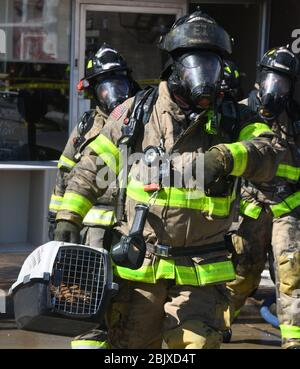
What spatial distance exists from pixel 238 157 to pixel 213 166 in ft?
0.43

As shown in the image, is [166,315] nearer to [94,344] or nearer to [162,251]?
[162,251]

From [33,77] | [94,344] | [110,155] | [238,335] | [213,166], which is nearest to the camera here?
[213,166]

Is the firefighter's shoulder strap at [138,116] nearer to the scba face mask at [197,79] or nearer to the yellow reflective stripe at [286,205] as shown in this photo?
the scba face mask at [197,79]

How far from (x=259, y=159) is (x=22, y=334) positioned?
2.96 m

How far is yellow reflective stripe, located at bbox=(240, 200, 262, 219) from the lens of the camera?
5922mm

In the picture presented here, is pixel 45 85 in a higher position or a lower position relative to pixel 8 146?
higher

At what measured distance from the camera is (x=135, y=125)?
3945 millimetres

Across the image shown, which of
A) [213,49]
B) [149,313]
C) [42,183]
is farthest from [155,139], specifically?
[42,183]

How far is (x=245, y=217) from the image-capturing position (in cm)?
598

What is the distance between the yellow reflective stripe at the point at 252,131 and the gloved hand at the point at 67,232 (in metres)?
0.86

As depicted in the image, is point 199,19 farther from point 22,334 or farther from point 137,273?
point 22,334

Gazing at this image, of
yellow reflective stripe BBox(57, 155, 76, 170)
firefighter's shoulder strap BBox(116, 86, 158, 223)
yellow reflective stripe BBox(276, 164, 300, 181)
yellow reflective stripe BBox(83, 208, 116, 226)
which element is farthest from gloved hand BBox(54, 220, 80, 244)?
yellow reflective stripe BBox(276, 164, 300, 181)

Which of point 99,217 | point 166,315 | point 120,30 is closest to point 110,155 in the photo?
point 166,315

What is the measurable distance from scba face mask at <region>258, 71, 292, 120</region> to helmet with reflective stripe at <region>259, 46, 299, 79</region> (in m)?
0.04
